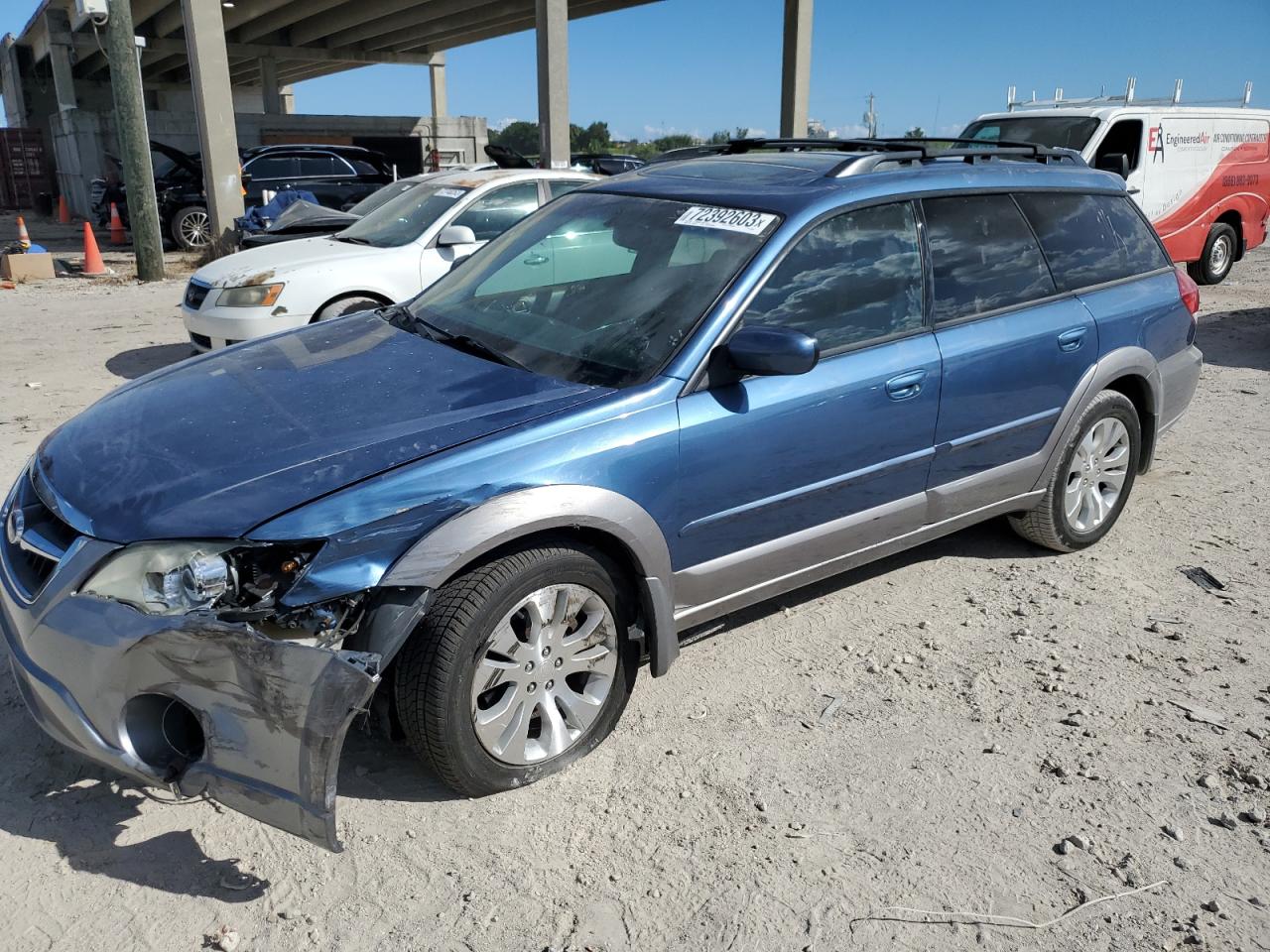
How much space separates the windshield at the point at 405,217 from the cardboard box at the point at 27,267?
7038 millimetres

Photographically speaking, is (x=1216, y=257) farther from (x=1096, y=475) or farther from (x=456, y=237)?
(x=456, y=237)

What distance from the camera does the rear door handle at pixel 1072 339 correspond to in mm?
4062

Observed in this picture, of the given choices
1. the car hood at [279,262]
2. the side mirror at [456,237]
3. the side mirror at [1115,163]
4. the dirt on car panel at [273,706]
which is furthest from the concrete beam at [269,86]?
the dirt on car panel at [273,706]

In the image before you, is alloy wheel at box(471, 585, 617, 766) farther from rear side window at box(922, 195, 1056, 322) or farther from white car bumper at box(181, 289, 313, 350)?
white car bumper at box(181, 289, 313, 350)

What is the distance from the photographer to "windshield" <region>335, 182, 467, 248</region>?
298 inches


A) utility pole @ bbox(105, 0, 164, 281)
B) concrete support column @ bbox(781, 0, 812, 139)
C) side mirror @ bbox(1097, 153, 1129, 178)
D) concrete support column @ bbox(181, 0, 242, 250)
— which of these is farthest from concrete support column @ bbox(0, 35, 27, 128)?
side mirror @ bbox(1097, 153, 1129, 178)

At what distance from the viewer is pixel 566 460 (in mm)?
2791

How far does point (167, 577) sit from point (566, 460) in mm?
1065

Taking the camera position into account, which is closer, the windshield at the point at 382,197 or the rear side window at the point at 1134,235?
the rear side window at the point at 1134,235

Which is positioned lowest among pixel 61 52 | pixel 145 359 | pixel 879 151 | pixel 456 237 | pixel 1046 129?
pixel 145 359

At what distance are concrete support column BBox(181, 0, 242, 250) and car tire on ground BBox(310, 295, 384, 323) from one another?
8894 millimetres

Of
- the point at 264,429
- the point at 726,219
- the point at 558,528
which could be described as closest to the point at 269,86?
the point at 726,219

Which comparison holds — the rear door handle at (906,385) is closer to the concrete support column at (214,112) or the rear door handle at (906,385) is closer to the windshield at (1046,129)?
the windshield at (1046,129)

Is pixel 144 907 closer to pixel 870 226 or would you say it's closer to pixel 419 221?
pixel 870 226
